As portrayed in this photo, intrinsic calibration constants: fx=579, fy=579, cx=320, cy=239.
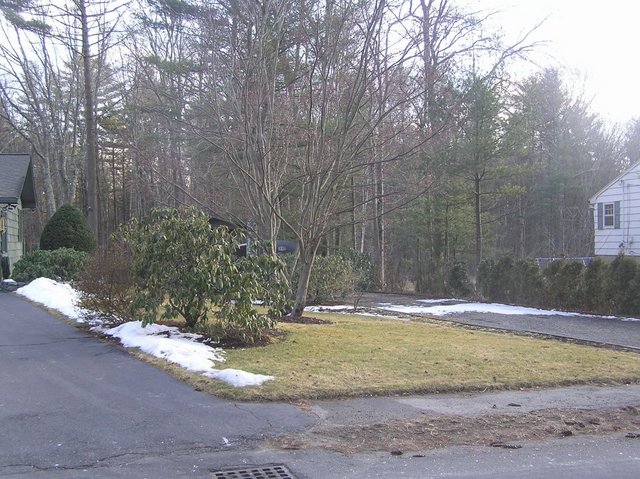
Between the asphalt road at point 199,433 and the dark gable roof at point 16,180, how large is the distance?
1563cm

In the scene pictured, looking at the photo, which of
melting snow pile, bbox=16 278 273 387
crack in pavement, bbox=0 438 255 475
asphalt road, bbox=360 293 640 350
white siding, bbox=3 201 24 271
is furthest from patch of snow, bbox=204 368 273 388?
white siding, bbox=3 201 24 271

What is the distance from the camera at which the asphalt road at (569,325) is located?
11.4 meters

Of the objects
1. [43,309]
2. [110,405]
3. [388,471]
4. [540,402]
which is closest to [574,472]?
[388,471]

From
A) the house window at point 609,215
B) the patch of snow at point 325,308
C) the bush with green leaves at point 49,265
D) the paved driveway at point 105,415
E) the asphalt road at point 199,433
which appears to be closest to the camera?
the asphalt road at point 199,433

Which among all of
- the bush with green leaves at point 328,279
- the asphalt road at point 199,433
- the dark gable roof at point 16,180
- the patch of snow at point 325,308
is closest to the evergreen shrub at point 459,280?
the bush with green leaves at point 328,279

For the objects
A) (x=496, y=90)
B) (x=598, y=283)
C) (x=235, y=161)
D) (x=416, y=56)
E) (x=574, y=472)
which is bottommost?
(x=574, y=472)

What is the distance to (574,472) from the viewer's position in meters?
4.38

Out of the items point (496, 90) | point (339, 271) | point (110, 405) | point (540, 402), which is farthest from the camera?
point (496, 90)

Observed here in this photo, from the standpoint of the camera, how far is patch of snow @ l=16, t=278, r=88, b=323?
1270 cm

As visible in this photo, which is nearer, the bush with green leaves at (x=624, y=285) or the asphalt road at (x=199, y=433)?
the asphalt road at (x=199, y=433)

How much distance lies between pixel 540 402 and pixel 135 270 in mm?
6867

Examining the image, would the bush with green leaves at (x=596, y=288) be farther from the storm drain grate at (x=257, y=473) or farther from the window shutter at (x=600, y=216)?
the storm drain grate at (x=257, y=473)

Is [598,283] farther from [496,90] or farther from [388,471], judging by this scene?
[388,471]

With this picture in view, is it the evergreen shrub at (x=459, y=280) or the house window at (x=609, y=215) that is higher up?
the house window at (x=609, y=215)
